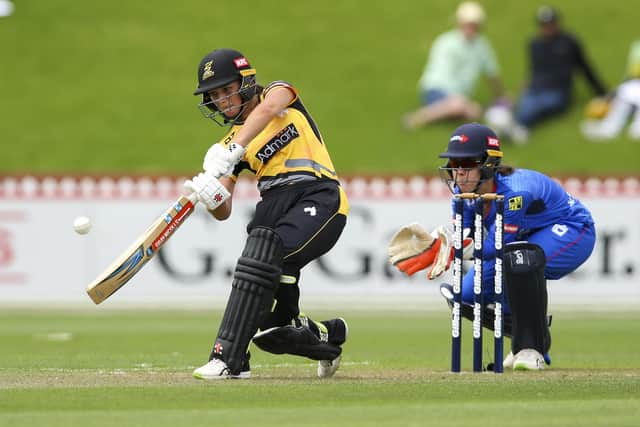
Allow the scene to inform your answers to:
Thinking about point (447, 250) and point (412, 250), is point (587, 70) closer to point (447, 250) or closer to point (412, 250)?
point (412, 250)

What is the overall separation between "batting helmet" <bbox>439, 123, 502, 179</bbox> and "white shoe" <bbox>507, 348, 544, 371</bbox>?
3.34 ft

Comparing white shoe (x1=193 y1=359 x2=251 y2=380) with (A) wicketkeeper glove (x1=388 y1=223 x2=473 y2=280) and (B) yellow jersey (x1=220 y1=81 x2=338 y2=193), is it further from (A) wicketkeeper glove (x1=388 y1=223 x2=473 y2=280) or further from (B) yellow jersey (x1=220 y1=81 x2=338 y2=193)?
(A) wicketkeeper glove (x1=388 y1=223 x2=473 y2=280)

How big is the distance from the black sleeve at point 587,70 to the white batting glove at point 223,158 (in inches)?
494

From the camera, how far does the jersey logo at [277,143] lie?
7555 millimetres

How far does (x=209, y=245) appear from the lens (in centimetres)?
1650

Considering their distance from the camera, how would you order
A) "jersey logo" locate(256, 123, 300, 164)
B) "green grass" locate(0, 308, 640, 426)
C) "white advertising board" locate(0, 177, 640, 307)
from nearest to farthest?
"green grass" locate(0, 308, 640, 426), "jersey logo" locate(256, 123, 300, 164), "white advertising board" locate(0, 177, 640, 307)

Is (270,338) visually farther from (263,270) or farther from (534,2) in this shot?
(534,2)

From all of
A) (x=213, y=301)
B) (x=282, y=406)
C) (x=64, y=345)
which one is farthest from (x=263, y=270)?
(x=213, y=301)

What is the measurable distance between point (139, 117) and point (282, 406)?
1495 centimetres

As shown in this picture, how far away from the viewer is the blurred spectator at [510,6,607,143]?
18.9 meters

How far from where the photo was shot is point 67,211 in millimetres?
16875

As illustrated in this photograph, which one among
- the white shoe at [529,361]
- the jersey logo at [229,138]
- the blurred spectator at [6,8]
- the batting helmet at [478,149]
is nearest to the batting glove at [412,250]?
the batting helmet at [478,149]

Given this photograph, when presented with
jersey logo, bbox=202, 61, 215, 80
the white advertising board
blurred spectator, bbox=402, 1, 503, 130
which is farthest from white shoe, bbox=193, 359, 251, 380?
blurred spectator, bbox=402, 1, 503, 130

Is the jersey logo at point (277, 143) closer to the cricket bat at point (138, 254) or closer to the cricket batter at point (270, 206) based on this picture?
the cricket batter at point (270, 206)
